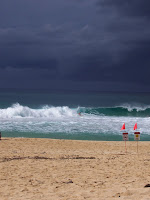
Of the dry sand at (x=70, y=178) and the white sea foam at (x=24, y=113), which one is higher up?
the white sea foam at (x=24, y=113)

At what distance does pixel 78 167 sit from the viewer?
34.7ft

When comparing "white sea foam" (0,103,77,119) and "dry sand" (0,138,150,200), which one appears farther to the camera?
"white sea foam" (0,103,77,119)

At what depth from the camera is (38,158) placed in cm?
1248

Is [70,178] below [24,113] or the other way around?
below

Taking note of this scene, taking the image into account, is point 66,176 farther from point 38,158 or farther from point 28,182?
point 38,158

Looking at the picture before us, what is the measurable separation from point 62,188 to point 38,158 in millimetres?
4889

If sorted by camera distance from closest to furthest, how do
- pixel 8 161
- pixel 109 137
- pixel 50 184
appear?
pixel 50 184
pixel 8 161
pixel 109 137

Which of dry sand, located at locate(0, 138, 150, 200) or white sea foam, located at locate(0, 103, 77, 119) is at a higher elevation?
white sea foam, located at locate(0, 103, 77, 119)

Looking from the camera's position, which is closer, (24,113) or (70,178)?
(70,178)

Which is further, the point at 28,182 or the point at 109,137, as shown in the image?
the point at 109,137

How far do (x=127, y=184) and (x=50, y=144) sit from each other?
34.3 feet

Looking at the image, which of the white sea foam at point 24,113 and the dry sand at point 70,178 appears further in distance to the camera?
the white sea foam at point 24,113

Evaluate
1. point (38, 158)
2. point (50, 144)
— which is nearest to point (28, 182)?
point (38, 158)

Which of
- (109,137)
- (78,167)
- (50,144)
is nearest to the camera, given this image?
(78,167)
